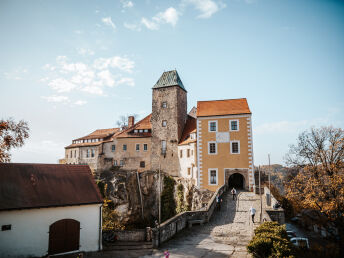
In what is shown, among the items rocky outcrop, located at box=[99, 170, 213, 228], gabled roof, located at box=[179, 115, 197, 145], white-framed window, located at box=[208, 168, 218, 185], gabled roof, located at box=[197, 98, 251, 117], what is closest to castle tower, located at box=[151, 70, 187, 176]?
gabled roof, located at box=[179, 115, 197, 145]

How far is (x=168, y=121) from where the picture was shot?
3872 centimetres

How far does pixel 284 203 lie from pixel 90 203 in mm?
34487

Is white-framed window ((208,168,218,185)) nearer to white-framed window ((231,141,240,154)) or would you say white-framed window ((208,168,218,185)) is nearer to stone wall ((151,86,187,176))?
white-framed window ((231,141,240,154))

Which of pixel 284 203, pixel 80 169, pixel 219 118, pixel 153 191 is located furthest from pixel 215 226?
pixel 284 203

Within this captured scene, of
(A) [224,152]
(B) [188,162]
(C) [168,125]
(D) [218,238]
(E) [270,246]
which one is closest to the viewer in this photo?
(E) [270,246]

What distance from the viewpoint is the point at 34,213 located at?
42.2 ft

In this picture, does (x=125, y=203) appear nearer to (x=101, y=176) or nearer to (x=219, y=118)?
(x=101, y=176)

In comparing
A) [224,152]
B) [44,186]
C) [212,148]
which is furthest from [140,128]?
[44,186]

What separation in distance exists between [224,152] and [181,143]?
371 inches

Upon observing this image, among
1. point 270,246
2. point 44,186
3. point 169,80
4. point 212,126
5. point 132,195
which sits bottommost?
point 132,195

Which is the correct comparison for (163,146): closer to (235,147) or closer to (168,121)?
(168,121)

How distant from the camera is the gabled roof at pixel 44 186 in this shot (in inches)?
505

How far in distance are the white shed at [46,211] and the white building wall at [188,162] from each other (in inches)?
690

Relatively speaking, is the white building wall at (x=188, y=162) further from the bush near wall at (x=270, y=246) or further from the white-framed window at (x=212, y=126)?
the bush near wall at (x=270, y=246)
